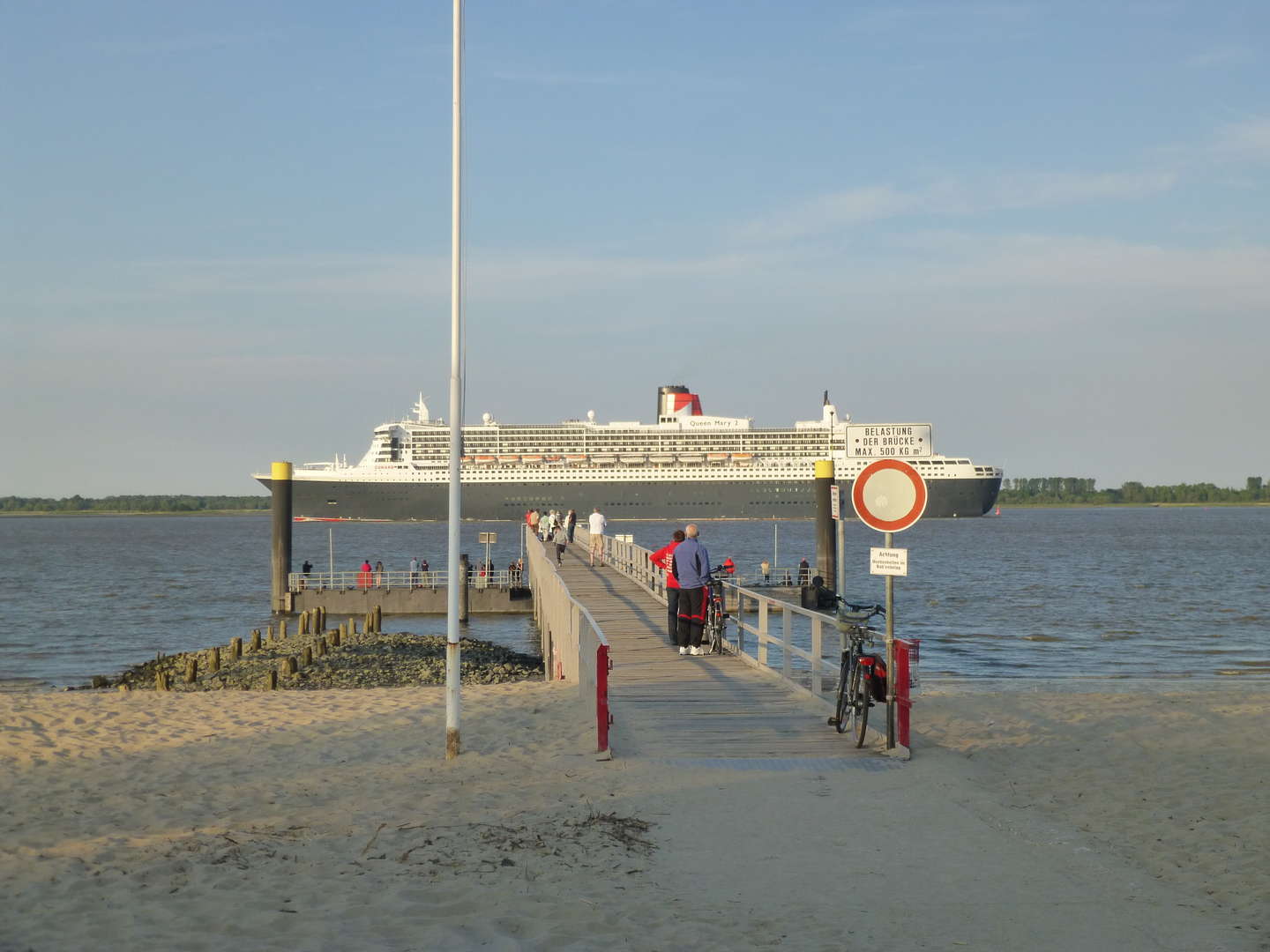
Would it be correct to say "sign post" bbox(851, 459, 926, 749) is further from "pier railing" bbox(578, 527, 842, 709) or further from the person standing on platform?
the person standing on platform

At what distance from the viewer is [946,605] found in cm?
3444

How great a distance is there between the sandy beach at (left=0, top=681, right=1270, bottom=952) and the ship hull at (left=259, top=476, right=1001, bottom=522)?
9182 centimetres

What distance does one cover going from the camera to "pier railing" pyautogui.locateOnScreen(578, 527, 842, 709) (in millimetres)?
11406

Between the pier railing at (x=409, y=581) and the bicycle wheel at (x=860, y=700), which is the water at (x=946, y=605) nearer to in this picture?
the pier railing at (x=409, y=581)

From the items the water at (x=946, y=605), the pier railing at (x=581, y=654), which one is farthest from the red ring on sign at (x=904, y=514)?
the water at (x=946, y=605)

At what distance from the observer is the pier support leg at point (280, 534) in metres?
34.4

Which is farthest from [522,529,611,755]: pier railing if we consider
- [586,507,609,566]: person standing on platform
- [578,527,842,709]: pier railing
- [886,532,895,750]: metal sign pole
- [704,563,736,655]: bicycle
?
[586,507,609,566]: person standing on platform

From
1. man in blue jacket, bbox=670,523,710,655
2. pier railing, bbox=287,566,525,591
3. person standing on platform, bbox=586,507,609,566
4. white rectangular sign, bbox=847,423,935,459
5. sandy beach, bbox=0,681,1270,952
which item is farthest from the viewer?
white rectangular sign, bbox=847,423,935,459

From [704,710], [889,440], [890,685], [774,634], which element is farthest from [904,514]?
[889,440]

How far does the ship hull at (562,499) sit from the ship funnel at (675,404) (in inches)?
394

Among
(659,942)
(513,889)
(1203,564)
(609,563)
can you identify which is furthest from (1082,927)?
(1203,564)

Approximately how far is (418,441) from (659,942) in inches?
4045

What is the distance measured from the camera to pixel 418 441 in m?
106

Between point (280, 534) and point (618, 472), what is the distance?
69969mm
